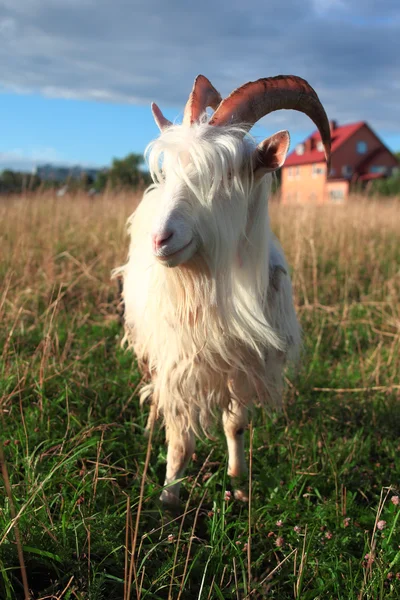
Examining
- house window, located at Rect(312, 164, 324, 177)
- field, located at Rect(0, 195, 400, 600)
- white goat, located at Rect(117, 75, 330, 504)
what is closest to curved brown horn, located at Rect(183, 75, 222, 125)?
white goat, located at Rect(117, 75, 330, 504)

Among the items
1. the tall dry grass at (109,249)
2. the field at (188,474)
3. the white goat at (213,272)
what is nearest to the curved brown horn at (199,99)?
the white goat at (213,272)

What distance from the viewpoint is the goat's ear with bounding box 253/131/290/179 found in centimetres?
180

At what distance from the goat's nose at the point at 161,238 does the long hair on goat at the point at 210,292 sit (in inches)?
6.1

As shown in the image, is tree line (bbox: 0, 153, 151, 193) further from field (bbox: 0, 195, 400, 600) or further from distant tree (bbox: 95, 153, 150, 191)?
field (bbox: 0, 195, 400, 600)

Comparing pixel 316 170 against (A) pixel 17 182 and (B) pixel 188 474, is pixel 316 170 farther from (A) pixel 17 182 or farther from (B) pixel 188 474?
(B) pixel 188 474

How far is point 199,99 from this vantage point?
2.09 metres

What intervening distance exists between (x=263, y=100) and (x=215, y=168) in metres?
0.42

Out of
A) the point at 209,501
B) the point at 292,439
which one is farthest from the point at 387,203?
the point at 209,501

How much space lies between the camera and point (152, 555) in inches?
72.3

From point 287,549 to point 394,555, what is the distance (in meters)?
0.41

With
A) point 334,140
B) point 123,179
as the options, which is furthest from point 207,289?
point 334,140

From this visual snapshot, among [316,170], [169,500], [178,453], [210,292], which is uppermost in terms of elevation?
[316,170]

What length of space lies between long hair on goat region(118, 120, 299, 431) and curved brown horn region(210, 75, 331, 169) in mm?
80

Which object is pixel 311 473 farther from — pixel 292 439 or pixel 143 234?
pixel 143 234
